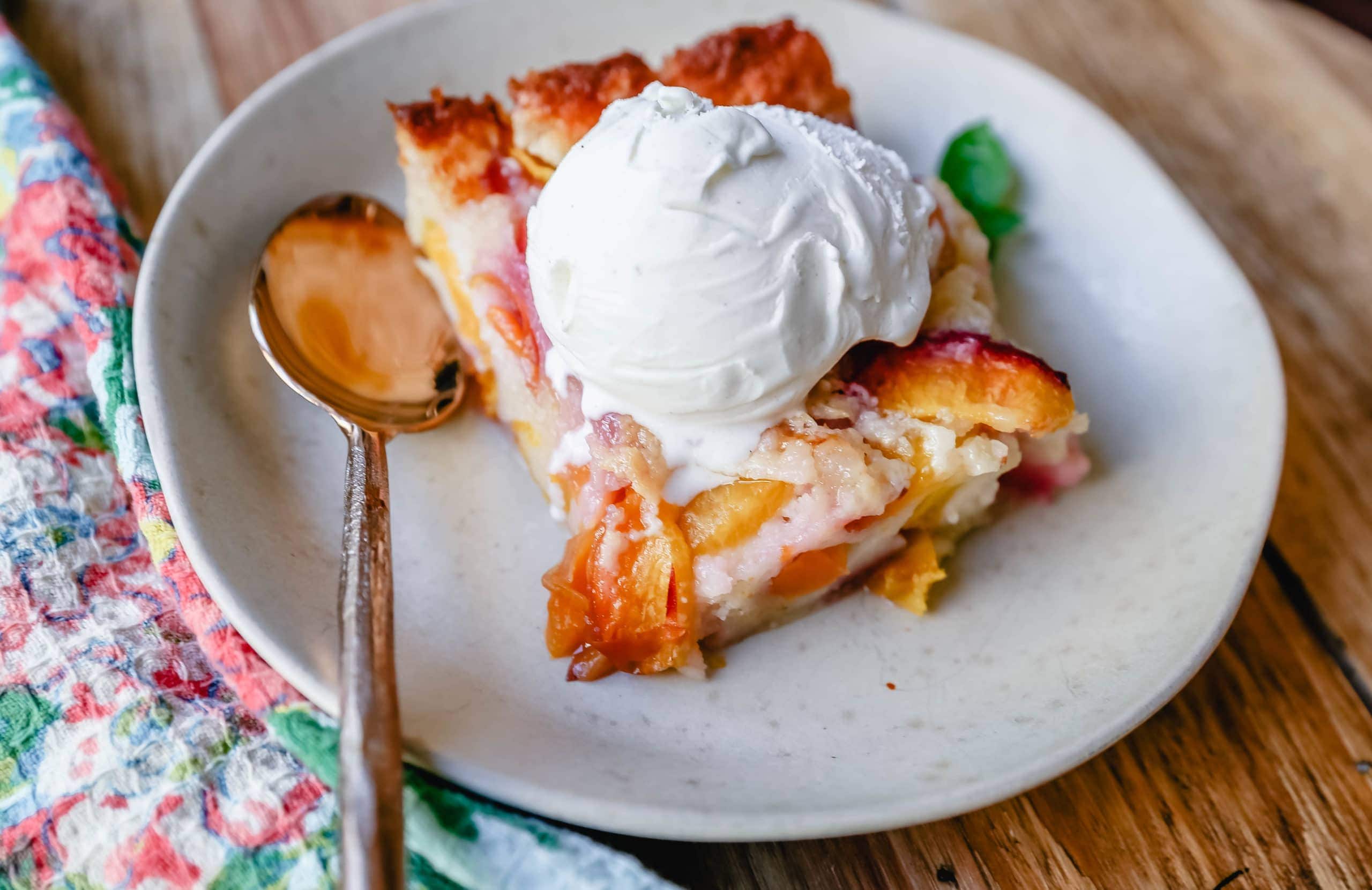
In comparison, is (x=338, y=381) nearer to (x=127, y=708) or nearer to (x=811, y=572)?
(x=127, y=708)

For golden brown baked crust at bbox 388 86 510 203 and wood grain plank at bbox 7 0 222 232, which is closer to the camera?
golden brown baked crust at bbox 388 86 510 203

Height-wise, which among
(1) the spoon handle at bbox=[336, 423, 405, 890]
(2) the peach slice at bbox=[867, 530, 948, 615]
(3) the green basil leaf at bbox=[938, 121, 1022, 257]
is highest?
(1) the spoon handle at bbox=[336, 423, 405, 890]

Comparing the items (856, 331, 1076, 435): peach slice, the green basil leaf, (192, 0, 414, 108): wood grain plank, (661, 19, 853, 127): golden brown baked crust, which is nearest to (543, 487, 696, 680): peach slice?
(856, 331, 1076, 435): peach slice

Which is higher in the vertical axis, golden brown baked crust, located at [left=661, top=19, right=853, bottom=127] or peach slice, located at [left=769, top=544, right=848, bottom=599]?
golden brown baked crust, located at [left=661, top=19, right=853, bottom=127]

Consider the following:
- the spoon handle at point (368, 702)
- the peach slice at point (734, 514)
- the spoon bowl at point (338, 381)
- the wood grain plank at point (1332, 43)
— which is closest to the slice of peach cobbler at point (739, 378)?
the peach slice at point (734, 514)

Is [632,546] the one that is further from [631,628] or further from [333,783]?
[333,783]

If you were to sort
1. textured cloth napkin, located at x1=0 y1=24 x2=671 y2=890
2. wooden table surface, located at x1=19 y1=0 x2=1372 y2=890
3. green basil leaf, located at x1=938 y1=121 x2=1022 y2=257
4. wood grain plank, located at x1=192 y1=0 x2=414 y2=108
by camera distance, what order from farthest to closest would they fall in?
wood grain plank, located at x1=192 y1=0 x2=414 y2=108 < green basil leaf, located at x1=938 y1=121 x2=1022 y2=257 < wooden table surface, located at x1=19 y1=0 x2=1372 y2=890 < textured cloth napkin, located at x1=0 y1=24 x2=671 y2=890

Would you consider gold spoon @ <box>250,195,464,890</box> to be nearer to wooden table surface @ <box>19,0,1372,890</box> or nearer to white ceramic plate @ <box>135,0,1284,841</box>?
white ceramic plate @ <box>135,0,1284,841</box>
